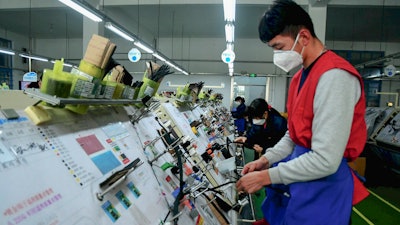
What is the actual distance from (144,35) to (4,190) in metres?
12.3

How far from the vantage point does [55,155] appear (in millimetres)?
1020

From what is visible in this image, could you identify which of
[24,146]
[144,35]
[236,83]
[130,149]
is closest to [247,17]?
[236,83]

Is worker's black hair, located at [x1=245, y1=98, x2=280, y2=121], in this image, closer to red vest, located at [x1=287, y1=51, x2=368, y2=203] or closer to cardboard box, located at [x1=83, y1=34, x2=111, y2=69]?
red vest, located at [x1=287, y1=51, x2=368, y2=203]

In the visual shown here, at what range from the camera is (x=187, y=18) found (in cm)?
1012

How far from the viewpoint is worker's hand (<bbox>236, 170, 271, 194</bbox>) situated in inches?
42.8

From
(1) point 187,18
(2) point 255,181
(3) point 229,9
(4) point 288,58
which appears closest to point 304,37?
(4) point 288,58

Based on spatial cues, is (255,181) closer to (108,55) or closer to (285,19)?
(285,19)

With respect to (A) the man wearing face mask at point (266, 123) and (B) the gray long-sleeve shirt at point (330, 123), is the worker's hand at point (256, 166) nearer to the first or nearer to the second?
(B) the gray long-sleeve shirt at point (330, 123)

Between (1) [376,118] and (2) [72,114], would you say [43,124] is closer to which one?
(2) [72,114]

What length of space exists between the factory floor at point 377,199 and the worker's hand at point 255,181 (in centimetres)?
239

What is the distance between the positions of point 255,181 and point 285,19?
2.18 feet

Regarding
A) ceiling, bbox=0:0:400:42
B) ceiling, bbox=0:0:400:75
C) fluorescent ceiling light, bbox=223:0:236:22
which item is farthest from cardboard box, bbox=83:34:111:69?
ceiling, bbox=0:0:400:42

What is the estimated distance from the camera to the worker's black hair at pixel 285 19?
1.08 metres

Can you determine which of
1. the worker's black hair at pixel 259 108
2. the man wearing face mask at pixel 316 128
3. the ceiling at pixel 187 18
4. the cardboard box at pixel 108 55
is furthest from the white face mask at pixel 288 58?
the ceiling at pixel 187 18
